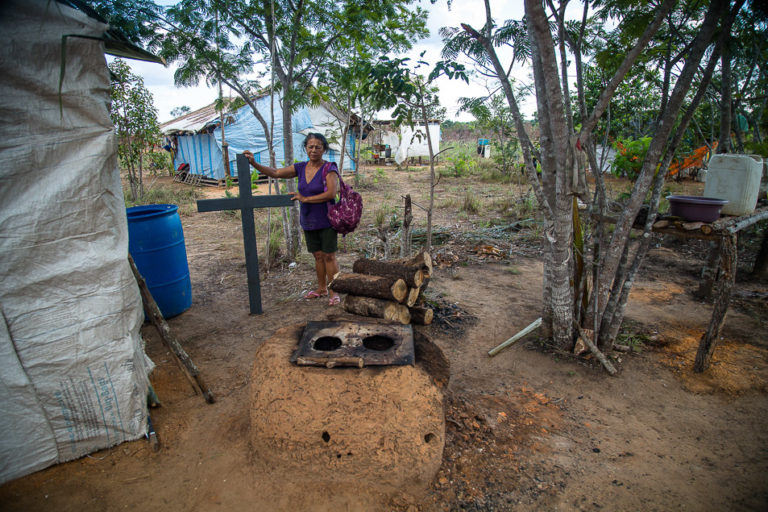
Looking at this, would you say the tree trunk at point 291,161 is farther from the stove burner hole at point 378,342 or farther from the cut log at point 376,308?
the stove burner hole at point 378,342

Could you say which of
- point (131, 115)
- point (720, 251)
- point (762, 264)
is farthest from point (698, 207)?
point (131, 115)

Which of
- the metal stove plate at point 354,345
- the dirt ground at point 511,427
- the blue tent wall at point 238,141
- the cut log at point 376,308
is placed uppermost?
the blue tent wall at point 238,141

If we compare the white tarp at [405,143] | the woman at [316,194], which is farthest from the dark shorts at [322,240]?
the white tarp at [405,143]

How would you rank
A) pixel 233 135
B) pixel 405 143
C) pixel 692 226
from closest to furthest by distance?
pixel 692 226, pixel 233 135, pixel 405 143

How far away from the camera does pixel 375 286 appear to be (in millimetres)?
3240

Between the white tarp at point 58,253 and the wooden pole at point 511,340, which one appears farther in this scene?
the wooden pole at point 511,340

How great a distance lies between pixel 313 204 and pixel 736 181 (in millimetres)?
3564

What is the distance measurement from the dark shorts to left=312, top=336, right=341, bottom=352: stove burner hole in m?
1.76

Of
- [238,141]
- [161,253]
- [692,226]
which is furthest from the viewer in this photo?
[238,141]

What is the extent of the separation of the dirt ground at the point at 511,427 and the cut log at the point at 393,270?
67cm

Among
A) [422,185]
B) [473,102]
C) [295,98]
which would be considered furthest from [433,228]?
[422,185]

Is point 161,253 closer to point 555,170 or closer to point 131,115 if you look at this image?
point 555,170

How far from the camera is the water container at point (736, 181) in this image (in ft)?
9.84

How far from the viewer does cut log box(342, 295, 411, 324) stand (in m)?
3.27
